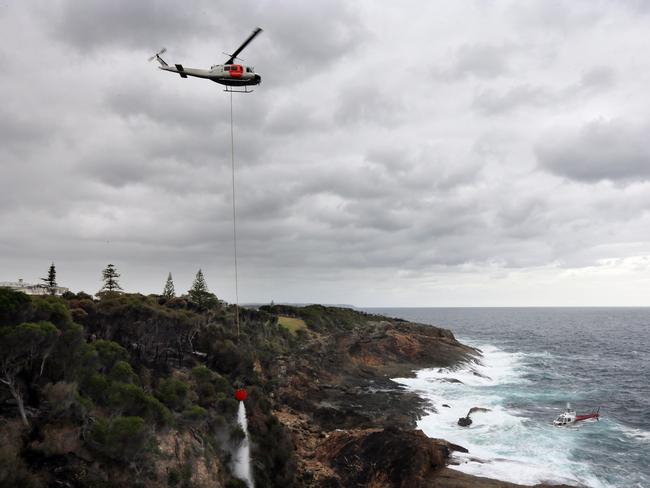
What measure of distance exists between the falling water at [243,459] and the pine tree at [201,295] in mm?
42701

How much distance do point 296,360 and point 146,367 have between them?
2850cm

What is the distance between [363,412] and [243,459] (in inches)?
697

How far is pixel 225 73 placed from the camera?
29.3 m

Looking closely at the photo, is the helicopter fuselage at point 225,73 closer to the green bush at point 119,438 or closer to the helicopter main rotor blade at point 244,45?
the helicopter main rotor blade at point 244,45

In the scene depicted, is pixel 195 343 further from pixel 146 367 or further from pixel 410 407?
pixel 410 407

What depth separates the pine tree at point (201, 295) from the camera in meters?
77.4

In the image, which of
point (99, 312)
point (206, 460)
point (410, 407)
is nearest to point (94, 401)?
point (206, 460)

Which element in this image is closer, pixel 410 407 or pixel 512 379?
pixel 410 407

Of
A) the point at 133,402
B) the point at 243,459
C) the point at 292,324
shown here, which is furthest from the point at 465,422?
the point at 292,324

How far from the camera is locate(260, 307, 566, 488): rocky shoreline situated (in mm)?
30900

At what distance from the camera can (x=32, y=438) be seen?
2059 centimetres

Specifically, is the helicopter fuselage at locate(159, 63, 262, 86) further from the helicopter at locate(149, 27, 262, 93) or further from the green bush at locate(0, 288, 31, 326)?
the green bush at locate(0, 288, 31, 326)

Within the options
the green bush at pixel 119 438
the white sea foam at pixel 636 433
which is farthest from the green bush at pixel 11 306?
the white sea foam at pixel 636 433

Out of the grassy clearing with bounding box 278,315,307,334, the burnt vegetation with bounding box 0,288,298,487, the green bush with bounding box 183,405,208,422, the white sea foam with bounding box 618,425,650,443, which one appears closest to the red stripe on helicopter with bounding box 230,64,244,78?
the burnt vegetation with bounding box 0,288,298,487
